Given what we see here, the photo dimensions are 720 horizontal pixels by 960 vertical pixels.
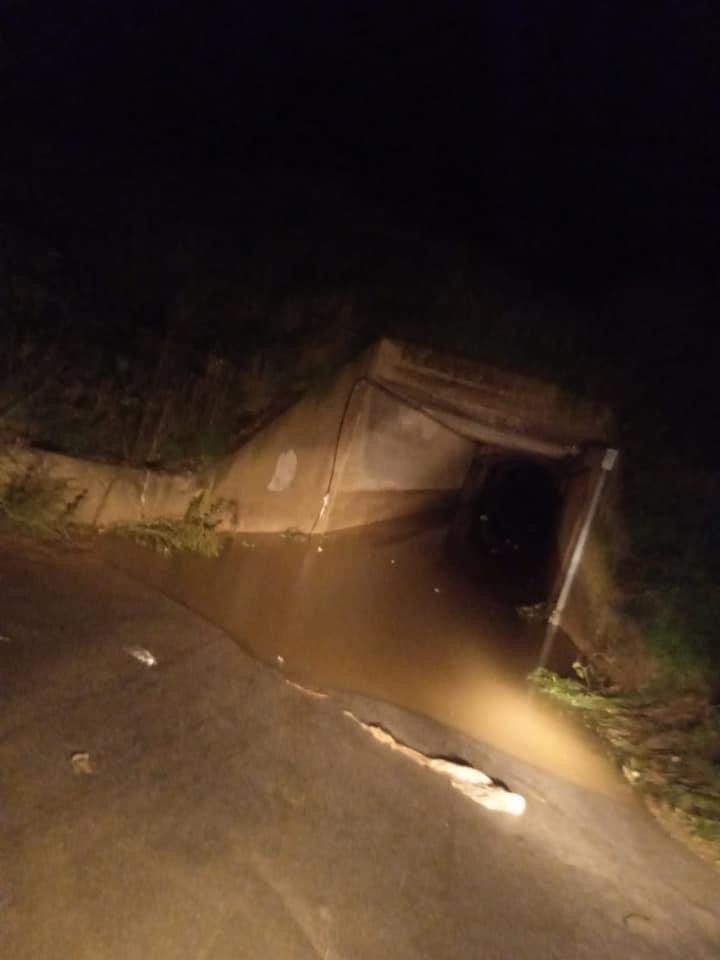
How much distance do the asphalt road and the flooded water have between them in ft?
2.19

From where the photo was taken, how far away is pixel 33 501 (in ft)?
21.7

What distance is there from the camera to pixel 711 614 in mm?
9102

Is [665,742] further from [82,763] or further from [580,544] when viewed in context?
[82,763]

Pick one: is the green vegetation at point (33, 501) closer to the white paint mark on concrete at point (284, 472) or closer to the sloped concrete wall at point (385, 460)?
the white paint mark on concrete at point (284, 472)

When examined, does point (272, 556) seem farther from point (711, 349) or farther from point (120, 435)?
point (711, 349)

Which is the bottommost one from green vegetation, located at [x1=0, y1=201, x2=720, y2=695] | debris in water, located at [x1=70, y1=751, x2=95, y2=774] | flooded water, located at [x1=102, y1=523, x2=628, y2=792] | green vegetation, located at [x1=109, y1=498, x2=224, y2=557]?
flooded water, located at [x1=102, y1=523, x2=628, y2=792]

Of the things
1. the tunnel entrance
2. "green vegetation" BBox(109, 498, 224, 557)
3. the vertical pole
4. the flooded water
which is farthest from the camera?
the tunnel entrance

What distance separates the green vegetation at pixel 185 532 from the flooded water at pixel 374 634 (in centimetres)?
15

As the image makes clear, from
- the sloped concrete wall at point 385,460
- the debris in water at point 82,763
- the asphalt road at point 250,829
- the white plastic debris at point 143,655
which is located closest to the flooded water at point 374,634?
the asphalt road at point 250,829

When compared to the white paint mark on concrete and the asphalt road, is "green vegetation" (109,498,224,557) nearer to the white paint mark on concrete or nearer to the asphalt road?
the white paint mark on concrete

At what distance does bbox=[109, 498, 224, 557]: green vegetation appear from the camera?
298 inches

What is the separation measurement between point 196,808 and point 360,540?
9.48 metres

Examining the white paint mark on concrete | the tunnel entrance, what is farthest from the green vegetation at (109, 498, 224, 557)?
the tunnel entrance

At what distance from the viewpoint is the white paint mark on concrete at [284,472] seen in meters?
9.96
